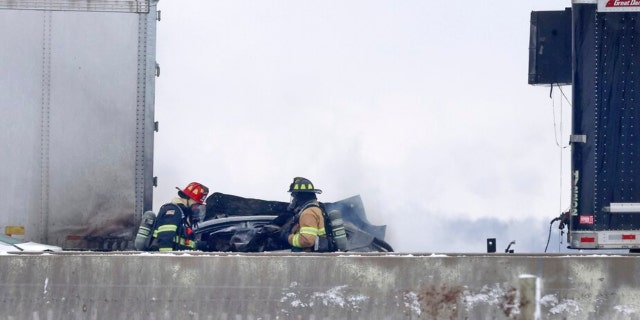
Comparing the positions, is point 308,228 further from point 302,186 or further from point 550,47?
point 550,47

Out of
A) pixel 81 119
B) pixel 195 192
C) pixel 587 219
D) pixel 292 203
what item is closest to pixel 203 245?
pixel 195 192

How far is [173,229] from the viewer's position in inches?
413

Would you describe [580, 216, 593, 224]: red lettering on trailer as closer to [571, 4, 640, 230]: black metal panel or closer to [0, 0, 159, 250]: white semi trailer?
[571, 4, 640, 230]: black metal panel

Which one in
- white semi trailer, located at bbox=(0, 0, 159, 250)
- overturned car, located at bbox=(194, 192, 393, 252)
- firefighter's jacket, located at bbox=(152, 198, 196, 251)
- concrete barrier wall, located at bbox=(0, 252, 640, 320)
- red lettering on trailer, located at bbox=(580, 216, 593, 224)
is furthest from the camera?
overturned car, located at bbox=(194, 192, 393, 252)

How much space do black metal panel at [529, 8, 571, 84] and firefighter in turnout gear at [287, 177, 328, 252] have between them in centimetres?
266

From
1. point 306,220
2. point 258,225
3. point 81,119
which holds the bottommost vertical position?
point 258,225

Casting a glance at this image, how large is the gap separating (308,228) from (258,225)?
0.96m

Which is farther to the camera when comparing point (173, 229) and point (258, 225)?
point (258, 225)

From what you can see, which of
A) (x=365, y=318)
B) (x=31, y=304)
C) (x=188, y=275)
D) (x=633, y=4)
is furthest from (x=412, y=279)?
(x=633, y=4)

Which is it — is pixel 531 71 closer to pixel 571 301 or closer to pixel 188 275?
pixel 571 301

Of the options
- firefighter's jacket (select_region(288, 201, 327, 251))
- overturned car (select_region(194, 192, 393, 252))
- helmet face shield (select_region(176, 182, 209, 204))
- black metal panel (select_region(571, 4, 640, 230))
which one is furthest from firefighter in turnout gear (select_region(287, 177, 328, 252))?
black metal panel (select_region(571, 4, 640, 230))

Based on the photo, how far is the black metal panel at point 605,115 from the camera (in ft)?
31.9

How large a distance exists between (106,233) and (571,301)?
5.02m

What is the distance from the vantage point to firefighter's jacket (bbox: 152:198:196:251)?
10.4 m
